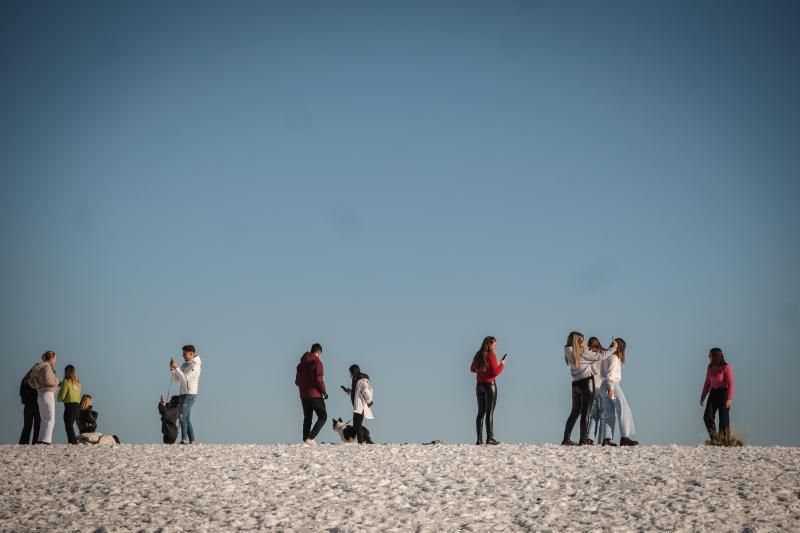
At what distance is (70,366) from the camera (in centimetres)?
2108

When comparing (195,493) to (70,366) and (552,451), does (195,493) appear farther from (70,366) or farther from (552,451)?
(70,366)

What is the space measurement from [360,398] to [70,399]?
267 inches

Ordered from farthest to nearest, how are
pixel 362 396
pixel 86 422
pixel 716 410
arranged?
pixel 362 396, pixel 86 422, pixel 716 410

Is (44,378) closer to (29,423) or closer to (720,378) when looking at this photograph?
(29,423)

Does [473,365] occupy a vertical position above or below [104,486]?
above

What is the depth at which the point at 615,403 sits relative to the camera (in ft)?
60.9

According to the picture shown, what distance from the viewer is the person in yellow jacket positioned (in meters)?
20.8

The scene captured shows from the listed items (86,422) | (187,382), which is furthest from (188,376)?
(86,422)

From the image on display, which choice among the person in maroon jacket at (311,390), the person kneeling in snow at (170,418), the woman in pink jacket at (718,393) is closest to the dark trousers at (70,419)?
the person kneeling in snow at (170,418)

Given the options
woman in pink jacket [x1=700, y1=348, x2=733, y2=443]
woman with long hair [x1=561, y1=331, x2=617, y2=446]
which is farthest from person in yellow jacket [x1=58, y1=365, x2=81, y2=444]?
woman in pink jacket [x1=700, y1=348, x2=733, y2=443]

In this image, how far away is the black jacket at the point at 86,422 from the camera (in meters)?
21.1

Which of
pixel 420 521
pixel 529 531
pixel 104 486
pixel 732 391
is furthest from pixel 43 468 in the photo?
pixel 732 391

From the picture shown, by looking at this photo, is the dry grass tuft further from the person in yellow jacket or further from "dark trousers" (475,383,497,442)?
the person in yellow jacket

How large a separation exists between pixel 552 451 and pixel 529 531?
5996 millimetres
